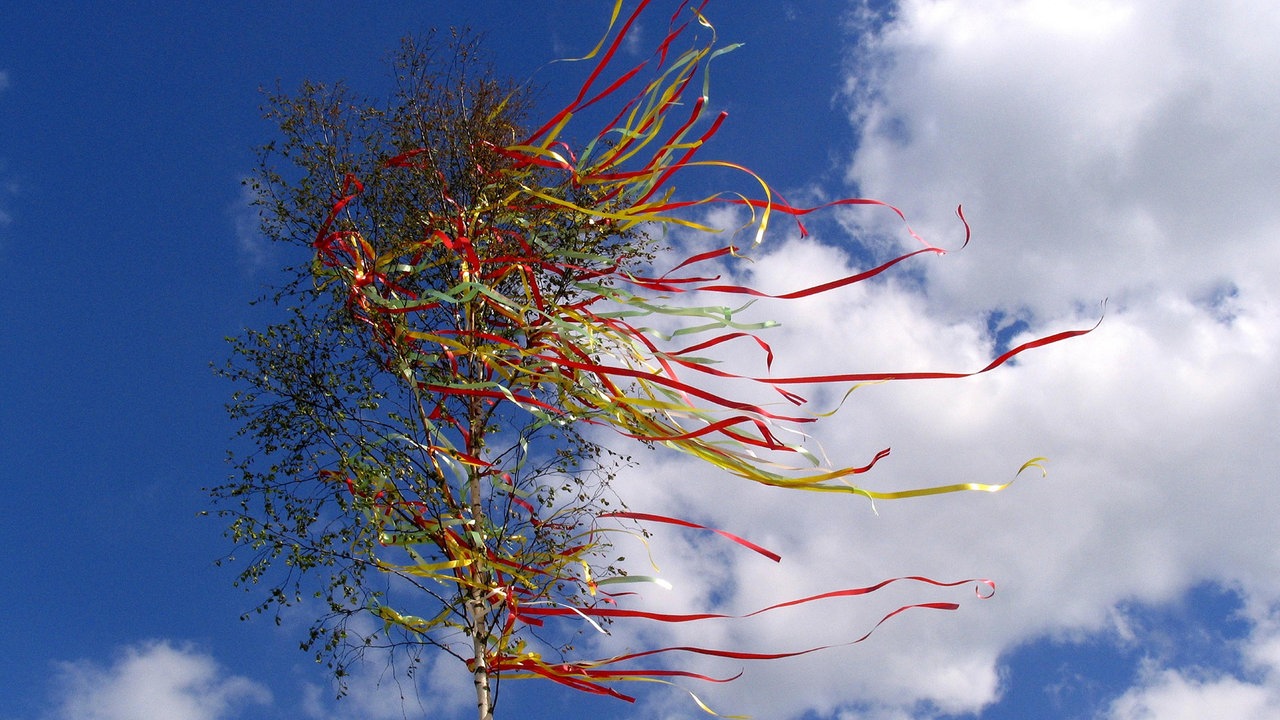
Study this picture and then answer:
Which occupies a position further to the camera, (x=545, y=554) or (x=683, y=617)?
(x=545, y=554)

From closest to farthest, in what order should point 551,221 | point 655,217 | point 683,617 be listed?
point 683,617 < point 655,217 < point 551,221

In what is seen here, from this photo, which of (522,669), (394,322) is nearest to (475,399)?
(394,322)

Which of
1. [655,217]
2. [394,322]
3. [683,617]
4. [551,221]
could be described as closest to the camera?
[683,617]

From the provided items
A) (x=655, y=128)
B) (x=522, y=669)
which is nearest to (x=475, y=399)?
(x=522, y=669)

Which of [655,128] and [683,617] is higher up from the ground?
[655,128]

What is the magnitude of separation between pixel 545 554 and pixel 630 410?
40.0 inches

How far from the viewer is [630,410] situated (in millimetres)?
4918

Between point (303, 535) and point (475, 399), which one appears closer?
point (303, 535)

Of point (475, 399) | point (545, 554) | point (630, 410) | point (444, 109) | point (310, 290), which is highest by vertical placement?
point (444, 109)

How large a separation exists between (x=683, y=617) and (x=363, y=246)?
2.96 metres

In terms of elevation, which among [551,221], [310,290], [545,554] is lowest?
[545,554]

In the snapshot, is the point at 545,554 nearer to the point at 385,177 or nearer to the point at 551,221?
the point at 551,221

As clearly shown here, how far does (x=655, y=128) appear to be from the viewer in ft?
16.8

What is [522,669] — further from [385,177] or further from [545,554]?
[385,177]
